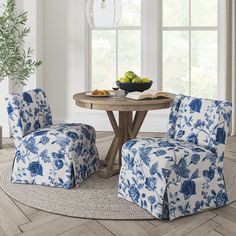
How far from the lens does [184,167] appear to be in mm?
2109

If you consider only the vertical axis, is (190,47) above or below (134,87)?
above

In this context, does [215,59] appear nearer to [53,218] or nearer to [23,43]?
[23,43]

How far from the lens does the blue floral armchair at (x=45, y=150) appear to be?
2.57m

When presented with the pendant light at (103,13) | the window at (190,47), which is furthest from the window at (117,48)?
the pendant light at (103,13)

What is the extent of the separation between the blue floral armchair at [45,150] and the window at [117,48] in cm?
211

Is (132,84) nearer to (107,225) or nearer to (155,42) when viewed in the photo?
(107,225)

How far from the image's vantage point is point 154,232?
1938 mm

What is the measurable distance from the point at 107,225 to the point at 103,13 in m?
2.32

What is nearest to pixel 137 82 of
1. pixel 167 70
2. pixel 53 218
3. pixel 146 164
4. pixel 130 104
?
pixel 130 104

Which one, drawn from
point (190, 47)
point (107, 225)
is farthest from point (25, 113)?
point (190, 47)

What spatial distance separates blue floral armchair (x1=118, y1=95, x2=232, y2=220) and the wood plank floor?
3.3 inches

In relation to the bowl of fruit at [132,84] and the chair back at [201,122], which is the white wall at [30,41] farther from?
the chair back at [201,122]

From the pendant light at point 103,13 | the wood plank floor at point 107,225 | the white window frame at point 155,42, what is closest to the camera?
the wood plank floor at point 107,225

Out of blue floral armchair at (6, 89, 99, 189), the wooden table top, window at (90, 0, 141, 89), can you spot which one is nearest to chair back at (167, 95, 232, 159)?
the wooden table top
